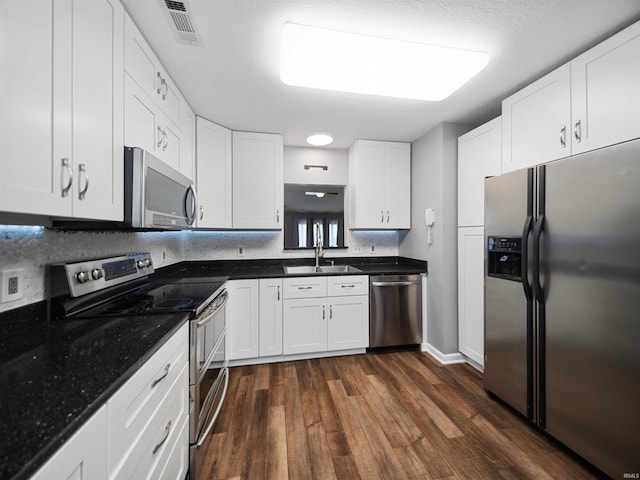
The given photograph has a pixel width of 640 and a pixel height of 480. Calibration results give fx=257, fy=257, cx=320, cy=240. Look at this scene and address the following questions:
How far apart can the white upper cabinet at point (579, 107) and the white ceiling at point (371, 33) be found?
136 millimetres

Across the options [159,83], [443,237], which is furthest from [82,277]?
[443,237]

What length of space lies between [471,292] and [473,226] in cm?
61

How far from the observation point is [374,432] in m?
1.67

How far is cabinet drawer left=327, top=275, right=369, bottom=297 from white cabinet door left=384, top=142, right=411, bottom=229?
2.62 feet

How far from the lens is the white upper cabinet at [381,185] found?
3.06 meters

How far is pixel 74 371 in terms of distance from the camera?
76cm

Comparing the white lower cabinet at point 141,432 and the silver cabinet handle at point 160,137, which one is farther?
the silver cabinet handle at point 160,137

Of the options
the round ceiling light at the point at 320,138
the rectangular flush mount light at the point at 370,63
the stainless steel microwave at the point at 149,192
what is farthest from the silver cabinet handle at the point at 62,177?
the round ceiling light at the point at 320,138

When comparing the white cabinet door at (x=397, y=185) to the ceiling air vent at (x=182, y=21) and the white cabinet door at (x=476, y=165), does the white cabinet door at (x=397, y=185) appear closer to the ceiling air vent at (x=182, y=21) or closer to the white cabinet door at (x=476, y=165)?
the white cabinet door at (x=476, y=165)

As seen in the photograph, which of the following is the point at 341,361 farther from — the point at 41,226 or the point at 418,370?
the point at 41,226

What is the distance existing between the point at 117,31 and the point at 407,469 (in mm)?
2664

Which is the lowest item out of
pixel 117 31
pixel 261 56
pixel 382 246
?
pixel 382 246

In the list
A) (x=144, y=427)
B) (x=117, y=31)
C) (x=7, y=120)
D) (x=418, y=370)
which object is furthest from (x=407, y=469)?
(x=117, y=31)

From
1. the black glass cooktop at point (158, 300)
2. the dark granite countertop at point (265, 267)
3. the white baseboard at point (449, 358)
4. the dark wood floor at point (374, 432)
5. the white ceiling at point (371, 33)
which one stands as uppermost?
the white ceiling at point (371, 33)
